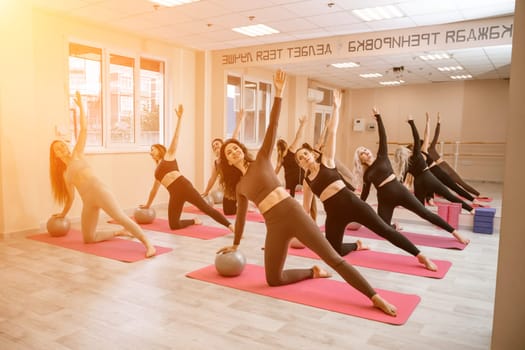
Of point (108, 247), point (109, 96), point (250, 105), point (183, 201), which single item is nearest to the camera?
point (108, 247)

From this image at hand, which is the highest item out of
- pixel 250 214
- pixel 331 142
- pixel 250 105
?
pixel 250 105

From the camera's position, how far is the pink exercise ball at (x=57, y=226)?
4.65 m

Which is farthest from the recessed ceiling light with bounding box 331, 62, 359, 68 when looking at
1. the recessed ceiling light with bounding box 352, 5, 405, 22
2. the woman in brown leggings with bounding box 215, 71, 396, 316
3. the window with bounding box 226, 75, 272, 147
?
the woman in brown leggings with bounding box 215, 71, 396, 316

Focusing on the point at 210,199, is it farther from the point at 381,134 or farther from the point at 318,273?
the point at 318,273

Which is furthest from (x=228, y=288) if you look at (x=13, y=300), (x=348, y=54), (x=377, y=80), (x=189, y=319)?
(x=377, y=80)

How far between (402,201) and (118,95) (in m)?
4.40

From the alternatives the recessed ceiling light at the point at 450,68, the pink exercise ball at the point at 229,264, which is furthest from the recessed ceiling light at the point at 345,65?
the pink exercise ball at the point at 229,264

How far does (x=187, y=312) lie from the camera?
9.07ft

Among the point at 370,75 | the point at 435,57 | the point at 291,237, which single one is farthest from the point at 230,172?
the point at 370,75

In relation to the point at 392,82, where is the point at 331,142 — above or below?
below

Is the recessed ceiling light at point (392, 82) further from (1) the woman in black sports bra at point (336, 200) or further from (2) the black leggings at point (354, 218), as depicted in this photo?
(2) the black leggings at point (354, 218)

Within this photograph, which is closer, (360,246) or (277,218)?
(277,218)

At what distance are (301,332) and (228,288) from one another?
2.91 feet

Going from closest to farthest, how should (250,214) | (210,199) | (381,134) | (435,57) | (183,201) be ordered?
1. (381,134)
2. (183,201)
3. (250,214)
4. (210,199)
5. (435,57)
